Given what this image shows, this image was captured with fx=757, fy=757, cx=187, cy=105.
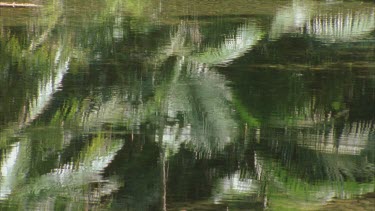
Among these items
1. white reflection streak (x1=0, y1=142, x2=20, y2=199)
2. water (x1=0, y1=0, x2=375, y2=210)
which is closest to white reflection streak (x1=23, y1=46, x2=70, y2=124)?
water (x1=0, y1=0, x2=375, y2=210)

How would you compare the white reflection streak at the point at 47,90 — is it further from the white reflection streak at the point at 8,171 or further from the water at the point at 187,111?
the white reflection streak at the point at 8,171

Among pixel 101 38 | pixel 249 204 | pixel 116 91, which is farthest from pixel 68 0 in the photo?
pixel 249 204

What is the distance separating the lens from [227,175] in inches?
97.3

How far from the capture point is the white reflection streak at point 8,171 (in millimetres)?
2395

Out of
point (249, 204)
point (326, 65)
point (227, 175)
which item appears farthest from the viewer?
point (326, 65)

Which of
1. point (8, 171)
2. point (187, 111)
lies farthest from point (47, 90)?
point (8, 171)

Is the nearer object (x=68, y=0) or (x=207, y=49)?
(x=207, y=49)

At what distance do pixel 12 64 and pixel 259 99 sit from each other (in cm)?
129

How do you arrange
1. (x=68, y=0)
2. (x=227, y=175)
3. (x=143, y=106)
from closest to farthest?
(x=227, y=175) < (x=143, y=106) < (x=68, y=0)

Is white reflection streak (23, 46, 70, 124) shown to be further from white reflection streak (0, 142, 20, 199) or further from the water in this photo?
white reflection streak (0, 142, 20, 199)

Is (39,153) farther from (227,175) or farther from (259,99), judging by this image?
(259,99)

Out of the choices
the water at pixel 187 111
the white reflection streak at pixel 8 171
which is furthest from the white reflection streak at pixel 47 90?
the white reflection streak at pixel 8 171

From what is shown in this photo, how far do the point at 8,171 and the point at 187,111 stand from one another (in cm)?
86

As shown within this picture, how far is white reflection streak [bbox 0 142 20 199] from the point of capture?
2395 mm
